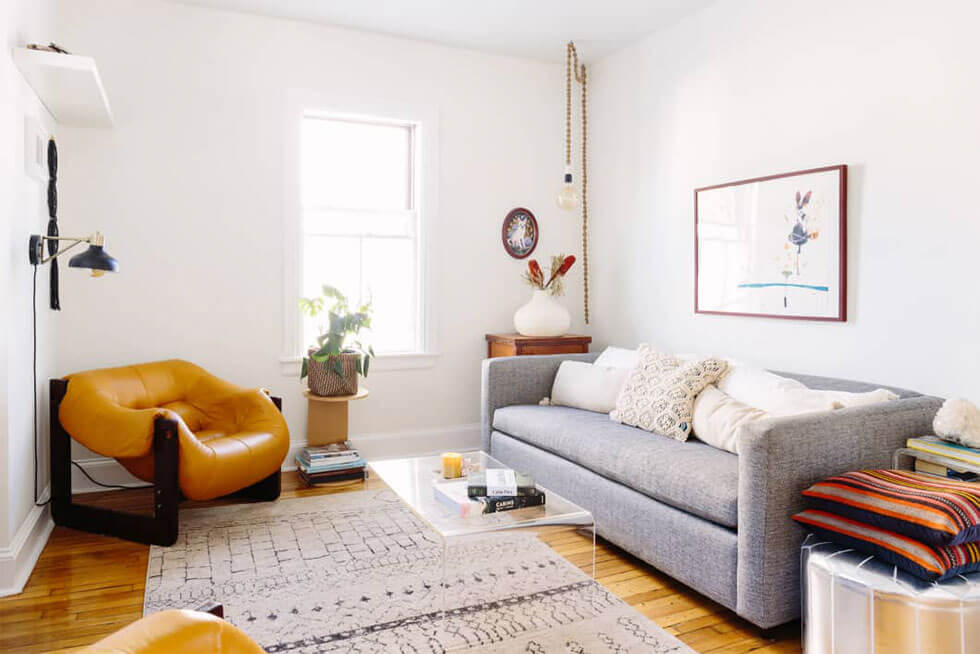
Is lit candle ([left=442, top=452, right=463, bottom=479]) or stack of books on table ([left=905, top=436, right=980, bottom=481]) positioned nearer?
stack of books on table ([left=905, top=436, right=980, bottom=481])

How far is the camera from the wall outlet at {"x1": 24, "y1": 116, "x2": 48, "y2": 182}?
2867mm

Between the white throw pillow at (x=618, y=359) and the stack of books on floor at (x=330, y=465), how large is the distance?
152cm

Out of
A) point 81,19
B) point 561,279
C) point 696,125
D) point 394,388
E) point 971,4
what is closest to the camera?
point 971,4

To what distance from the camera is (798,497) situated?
221 centimetres

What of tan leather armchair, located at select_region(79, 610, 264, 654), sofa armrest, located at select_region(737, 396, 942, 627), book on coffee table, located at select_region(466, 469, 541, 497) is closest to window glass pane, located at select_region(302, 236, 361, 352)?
book on coffee table, located at select_region(466, 469, 541, 497)

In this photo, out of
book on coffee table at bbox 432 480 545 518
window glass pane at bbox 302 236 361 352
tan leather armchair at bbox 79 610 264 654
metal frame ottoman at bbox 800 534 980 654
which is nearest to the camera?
tan leather armchair at bbox 79 610 264 654

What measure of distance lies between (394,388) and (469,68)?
225 cm

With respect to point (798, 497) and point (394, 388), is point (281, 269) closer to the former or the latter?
point (394, 388)

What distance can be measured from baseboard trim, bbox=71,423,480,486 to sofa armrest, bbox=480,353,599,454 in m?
0.74

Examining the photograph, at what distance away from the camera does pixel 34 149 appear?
9.71 feet

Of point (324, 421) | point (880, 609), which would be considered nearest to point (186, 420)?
point (324, 421)

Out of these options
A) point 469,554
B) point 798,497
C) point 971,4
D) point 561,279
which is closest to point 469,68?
point 561,279

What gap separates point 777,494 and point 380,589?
1.48 meters

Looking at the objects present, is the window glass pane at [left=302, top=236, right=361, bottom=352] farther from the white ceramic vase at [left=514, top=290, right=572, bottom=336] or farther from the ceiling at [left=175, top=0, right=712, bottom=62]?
the ceiling at [left=175, top=0, right=712, bottom=62]
